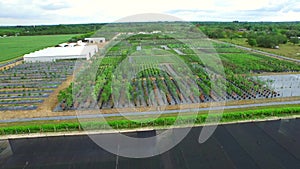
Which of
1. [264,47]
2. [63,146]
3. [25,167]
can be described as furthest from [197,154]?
[264,47]

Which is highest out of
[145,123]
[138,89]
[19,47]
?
[19,47]

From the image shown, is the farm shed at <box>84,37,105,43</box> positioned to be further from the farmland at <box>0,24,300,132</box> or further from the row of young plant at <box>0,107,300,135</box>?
the row of young plant at <box>0,107,300,135</box>

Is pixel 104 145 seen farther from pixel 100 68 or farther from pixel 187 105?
pixel 100 68

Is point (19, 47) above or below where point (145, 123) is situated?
above

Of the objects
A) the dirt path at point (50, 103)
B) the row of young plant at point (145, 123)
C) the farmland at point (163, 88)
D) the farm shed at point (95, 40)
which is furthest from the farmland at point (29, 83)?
the farm shed at point (95, 40)

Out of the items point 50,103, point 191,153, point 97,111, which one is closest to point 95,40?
point 50,103

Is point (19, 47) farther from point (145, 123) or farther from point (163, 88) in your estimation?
point (145, 123)

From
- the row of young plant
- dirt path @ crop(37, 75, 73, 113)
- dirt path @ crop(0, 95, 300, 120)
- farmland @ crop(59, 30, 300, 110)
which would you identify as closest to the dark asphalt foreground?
the row of young plant
